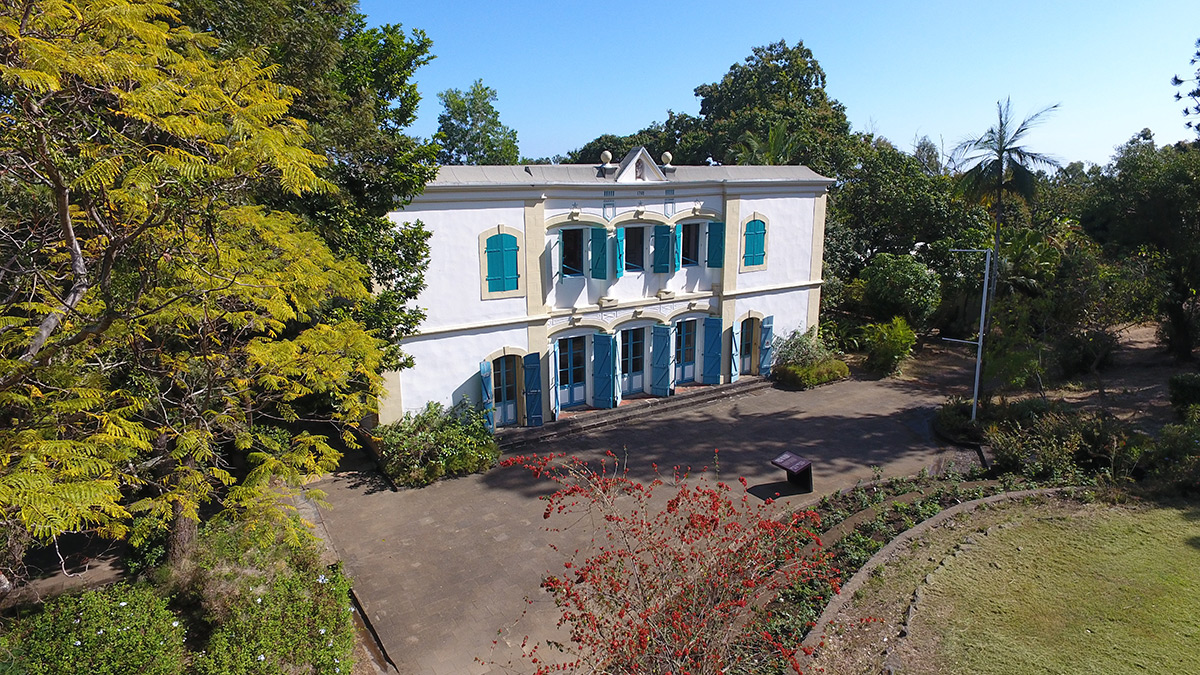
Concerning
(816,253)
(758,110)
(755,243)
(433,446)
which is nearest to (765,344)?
(755,243)

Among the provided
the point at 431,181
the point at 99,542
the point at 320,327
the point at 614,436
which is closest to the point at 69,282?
the point at 320,327

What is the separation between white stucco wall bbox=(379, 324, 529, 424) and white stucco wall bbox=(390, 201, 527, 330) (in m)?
0.33

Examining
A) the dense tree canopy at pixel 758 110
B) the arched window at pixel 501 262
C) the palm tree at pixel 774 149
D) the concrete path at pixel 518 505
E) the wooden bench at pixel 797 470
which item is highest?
the dense tree canopy at pixel 758 110

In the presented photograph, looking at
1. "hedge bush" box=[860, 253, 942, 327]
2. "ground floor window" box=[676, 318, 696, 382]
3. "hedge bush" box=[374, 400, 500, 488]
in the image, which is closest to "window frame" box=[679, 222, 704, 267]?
"ground floor window" box=[676, 318, 696, 382]

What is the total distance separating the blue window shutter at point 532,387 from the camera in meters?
14.4

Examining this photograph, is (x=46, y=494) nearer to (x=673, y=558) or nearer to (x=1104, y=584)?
(x=673, y=558)

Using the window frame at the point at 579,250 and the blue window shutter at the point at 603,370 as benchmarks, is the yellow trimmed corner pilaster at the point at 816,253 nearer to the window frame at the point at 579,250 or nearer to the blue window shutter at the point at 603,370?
the blue window shutter at the point at 603,370

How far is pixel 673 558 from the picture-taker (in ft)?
19.7

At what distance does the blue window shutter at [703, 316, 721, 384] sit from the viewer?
17.2m

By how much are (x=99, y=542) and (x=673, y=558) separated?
9349 mm

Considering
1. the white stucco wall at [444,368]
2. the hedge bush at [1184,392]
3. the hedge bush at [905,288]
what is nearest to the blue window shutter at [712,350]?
the white stucco wall at [444,368]

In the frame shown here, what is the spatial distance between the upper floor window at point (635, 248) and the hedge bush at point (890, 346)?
7964 mm

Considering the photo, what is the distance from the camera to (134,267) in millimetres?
6242

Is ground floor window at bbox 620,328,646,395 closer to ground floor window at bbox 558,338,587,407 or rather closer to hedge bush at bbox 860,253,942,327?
ground floor window at bbox 558,338,587,407
